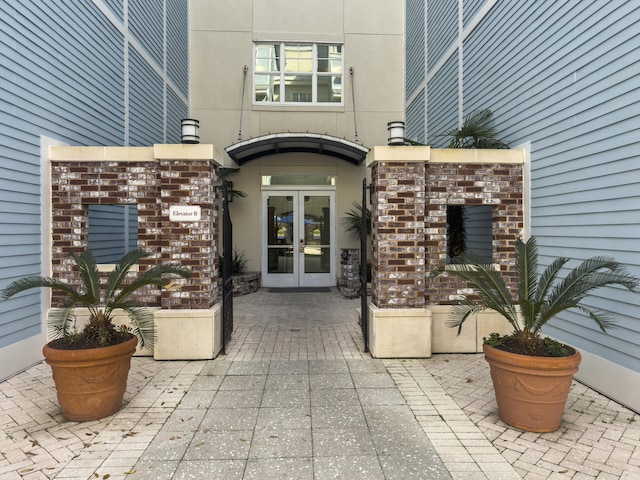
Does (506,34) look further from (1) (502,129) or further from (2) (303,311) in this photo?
(2) (303,311)

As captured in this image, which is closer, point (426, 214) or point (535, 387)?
point (535, 387)

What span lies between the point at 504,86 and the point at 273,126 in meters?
6.23

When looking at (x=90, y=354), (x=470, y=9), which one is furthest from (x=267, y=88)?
(x=90, y=354)

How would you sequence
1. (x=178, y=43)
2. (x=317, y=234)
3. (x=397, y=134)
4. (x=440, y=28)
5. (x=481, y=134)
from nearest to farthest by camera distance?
(x=397, y=134) < (x=481, y=134) < (x=440, y=28) < (x=178, y=43) < (x=317, y=234)

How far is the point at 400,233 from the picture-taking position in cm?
507

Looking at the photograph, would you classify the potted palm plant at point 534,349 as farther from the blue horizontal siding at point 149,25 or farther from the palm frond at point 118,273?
the blue horizontal siding at point 149,25

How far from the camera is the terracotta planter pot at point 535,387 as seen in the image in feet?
10.3

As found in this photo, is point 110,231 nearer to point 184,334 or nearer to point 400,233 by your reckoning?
point 184,334

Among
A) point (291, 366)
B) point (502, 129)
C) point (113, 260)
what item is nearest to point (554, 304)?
point (291, 366)

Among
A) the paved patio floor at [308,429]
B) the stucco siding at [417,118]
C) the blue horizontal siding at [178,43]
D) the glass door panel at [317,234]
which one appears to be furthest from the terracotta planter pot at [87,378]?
the stucco siding at [417,118]

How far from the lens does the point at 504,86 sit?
5859 millimetres

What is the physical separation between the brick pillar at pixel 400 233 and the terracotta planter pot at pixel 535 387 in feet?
5.99

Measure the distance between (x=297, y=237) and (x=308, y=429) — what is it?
757 centimetres

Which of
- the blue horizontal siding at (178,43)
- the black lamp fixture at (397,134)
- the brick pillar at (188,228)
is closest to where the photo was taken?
the brick pillar at (188,228)
